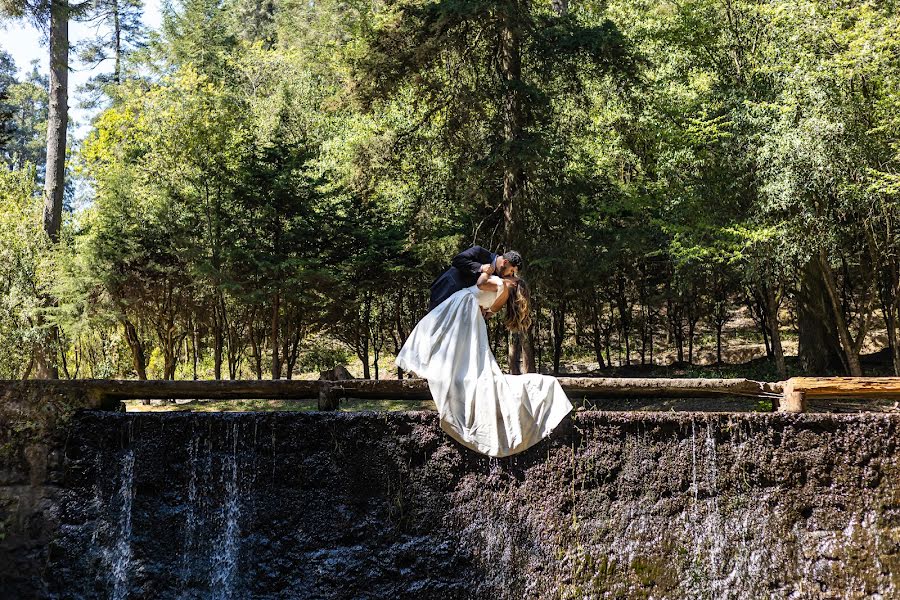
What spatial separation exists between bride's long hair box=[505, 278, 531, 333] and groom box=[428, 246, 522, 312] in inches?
5.8

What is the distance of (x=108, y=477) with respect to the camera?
5.95 m

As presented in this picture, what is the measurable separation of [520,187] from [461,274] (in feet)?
28.5

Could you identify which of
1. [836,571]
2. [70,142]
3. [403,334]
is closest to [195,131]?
[403,334]

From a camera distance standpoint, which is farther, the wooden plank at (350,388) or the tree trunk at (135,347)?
the tree trunk at (135,347)

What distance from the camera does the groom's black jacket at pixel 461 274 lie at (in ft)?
19.7

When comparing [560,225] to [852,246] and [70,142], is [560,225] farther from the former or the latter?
[70,142]

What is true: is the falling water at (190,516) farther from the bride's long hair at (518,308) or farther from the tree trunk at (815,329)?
the tree trunk at (815,329)

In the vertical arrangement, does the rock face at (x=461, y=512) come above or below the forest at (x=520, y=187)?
below

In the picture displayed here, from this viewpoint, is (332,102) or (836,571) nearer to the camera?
(836,571)

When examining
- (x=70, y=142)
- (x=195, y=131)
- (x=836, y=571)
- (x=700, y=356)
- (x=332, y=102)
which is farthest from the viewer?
(x=70, y=142)

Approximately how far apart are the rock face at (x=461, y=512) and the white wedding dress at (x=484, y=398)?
8.1 inches

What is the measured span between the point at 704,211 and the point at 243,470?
11.7m

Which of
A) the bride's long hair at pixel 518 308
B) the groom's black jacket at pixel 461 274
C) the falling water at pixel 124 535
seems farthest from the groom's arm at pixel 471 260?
the falling water at pixel 124 535

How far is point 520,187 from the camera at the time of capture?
14.5 m
